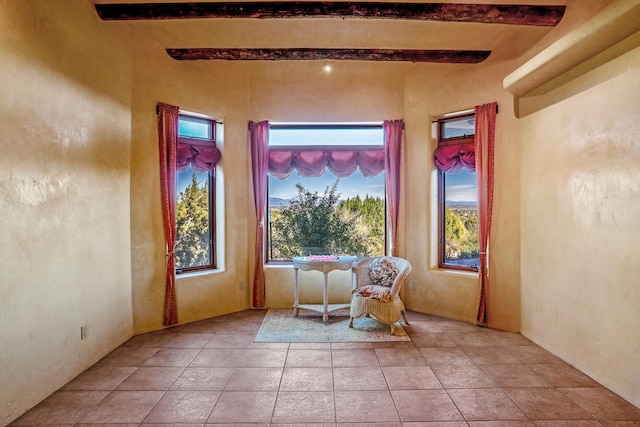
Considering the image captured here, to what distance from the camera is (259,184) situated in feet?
16.9

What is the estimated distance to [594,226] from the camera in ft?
Result: 10.1

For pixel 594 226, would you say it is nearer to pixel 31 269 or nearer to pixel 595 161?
pixel 595 161

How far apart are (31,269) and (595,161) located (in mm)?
4730

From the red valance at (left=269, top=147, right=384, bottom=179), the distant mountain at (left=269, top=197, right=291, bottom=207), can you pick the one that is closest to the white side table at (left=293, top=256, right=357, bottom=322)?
the distant mountain at (left=269, top=197, right=291, bottom=207)

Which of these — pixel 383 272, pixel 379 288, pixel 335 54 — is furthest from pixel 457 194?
pixel 335 54

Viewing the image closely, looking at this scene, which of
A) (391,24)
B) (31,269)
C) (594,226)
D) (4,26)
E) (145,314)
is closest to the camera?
(4,26)

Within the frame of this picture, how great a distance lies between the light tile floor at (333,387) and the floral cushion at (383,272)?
79 centimetres

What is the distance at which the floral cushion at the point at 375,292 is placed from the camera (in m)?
4.14

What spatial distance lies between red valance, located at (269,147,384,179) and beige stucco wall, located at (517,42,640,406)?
2006mm

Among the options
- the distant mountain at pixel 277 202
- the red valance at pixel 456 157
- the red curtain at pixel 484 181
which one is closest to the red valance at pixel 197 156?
the distant mountain at pixel 277 202

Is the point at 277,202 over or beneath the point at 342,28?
beneath

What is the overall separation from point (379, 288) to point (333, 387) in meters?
1.63

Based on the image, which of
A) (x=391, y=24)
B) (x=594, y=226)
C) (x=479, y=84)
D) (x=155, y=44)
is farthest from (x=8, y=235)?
(x=479, y=84)

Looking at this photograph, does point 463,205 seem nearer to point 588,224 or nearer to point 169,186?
point 588,224
